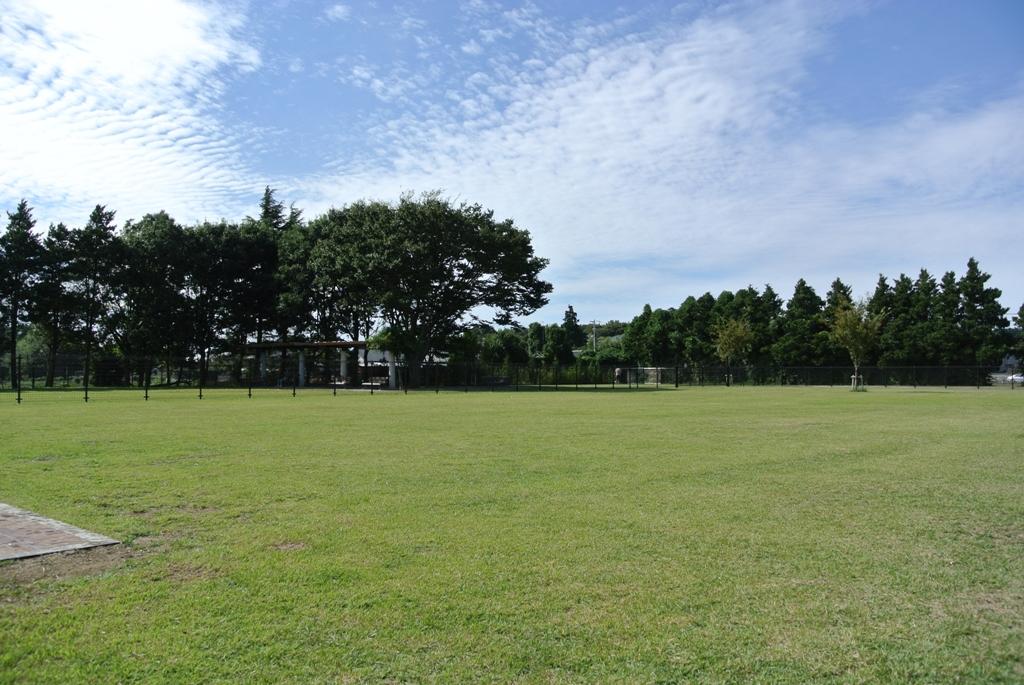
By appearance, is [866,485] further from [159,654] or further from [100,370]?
[100,370]

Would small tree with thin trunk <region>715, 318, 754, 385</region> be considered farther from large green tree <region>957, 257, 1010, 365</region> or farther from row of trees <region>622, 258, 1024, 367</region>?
large green tree <region>957, 257, 1010, 365</region>

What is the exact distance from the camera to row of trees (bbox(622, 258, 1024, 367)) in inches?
2069

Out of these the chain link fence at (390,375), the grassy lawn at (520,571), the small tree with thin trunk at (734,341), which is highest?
the small tree with thin trunk at (734,341)

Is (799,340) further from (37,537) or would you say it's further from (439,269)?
(37,537)

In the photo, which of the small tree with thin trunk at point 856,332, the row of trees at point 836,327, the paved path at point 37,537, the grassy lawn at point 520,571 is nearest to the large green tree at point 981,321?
the row of trees at point 836,327

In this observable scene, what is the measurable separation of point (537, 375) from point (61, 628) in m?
48.9

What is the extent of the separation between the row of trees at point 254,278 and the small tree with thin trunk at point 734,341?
59.5 ft

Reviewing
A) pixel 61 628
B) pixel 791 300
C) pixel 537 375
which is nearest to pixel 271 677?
pixel 61 628

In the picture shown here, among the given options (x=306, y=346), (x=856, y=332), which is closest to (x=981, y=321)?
(x=856, y=332)

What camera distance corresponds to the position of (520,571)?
4.75 m

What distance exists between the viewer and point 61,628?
374 cm

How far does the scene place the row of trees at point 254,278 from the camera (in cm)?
4606

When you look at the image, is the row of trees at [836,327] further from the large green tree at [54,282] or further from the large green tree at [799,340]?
the large green tree at [54,282]

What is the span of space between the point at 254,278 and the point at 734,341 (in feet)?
127
